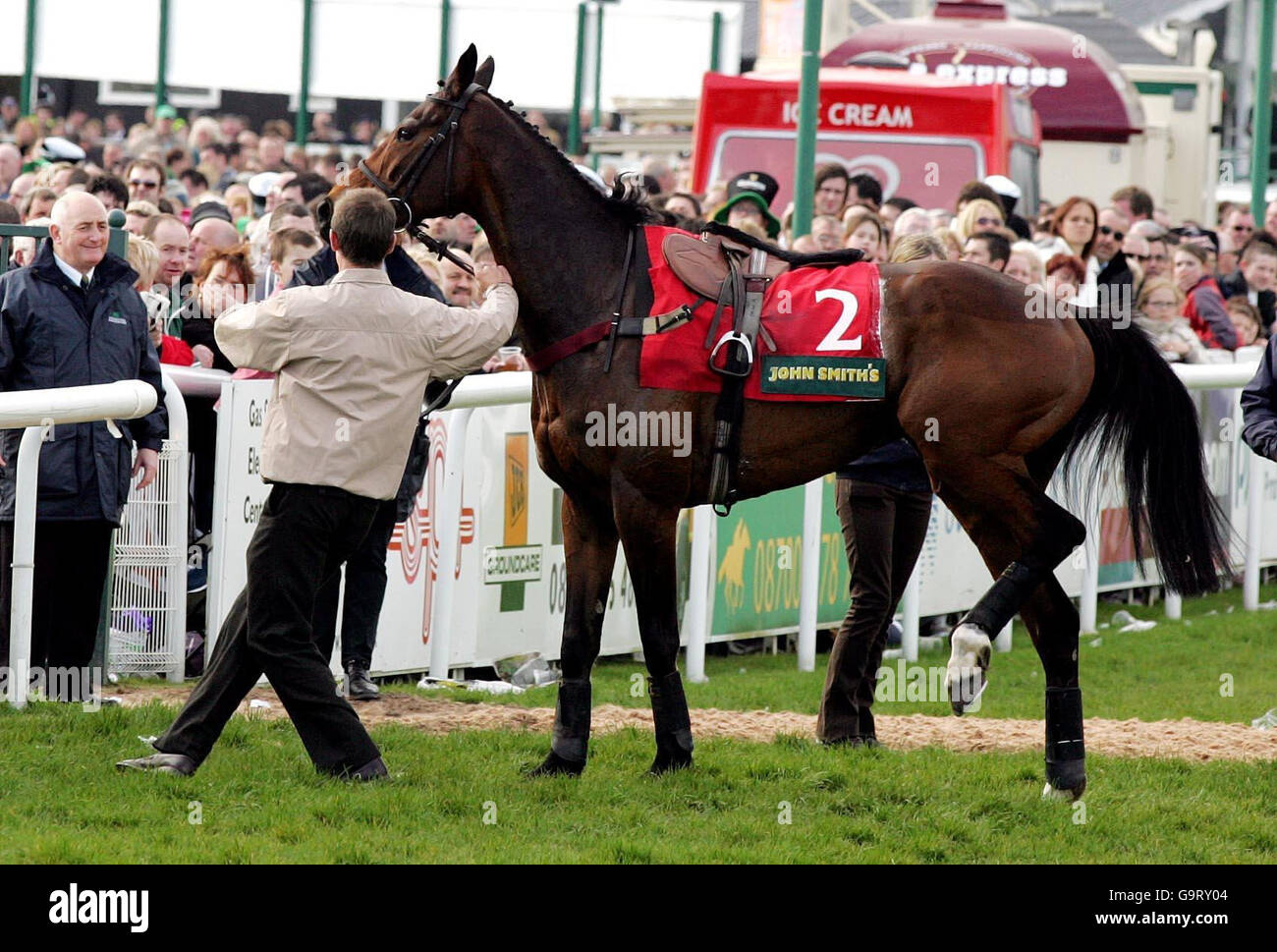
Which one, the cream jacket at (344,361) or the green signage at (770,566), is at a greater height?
the cream jacket at (344,361)

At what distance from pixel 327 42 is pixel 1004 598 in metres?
18.7

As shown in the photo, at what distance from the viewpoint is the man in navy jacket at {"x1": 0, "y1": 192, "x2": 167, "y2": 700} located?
7387 mm

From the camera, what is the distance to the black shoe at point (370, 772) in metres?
6.29

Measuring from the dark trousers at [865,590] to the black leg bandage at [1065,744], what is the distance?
103cm

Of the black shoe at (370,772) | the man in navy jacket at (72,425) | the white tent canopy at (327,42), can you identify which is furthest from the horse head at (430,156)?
the white tent canopy at (327,42)

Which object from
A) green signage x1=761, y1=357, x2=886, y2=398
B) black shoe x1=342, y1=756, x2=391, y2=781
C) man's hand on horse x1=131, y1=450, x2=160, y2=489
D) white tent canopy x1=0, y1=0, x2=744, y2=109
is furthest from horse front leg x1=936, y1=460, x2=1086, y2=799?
white tent canopy x1=0, y1=0, x2=744, y2=109

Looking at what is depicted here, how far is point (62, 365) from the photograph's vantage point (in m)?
7.41

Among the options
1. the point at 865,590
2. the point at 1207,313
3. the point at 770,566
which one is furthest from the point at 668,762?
the point at 1207,313

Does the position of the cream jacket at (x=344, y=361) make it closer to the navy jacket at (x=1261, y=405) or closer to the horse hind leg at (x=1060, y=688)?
the horse hind leg at (x=1060, y=688)

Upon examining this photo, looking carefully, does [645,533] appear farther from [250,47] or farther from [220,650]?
[250,47]

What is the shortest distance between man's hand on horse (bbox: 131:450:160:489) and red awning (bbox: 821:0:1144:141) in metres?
17.7

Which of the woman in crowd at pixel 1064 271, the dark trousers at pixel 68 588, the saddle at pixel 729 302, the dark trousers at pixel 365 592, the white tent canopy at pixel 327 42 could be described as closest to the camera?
the saddle at pixel 729 302
